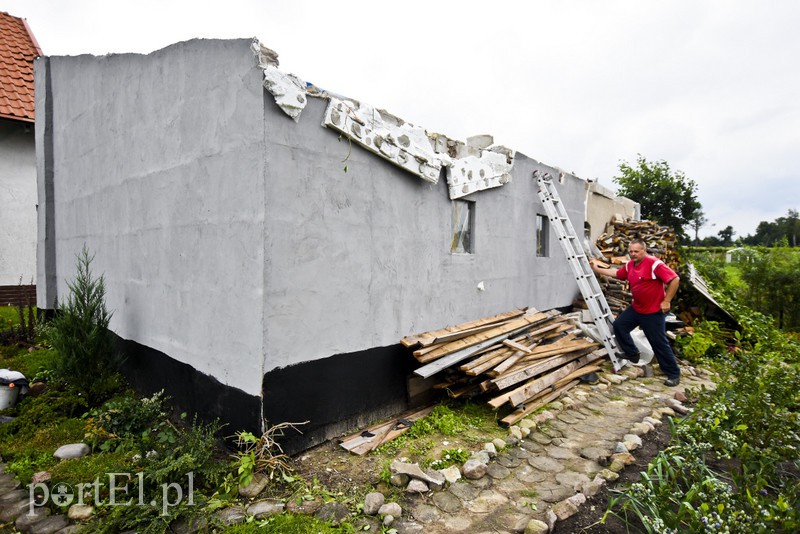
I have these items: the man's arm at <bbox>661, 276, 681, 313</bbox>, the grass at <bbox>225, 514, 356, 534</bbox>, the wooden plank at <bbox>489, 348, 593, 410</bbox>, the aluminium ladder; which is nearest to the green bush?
the grass at <bbox>225, 514, 356, 534</bbox>

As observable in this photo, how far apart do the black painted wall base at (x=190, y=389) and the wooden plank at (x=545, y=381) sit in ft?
9.93

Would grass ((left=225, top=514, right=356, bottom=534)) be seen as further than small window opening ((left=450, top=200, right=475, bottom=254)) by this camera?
No

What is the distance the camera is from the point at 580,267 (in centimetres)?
744

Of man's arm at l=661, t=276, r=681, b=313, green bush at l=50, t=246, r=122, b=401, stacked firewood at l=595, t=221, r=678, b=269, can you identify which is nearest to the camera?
green bush at l=50, t=246, r=122, b=401

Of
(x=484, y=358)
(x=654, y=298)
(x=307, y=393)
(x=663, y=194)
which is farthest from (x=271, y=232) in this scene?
(x=663, y=194)

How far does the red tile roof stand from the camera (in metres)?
9.29

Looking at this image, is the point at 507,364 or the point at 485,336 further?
the point at 485,336

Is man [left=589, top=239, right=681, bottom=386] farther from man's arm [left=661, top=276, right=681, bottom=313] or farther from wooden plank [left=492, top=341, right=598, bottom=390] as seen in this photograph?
wooden plank [left=492, top=341, right=598, bottom=390]

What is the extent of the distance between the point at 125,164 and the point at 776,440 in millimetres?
8113

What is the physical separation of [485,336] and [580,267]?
2.82 m

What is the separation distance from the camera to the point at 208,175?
4.32 m

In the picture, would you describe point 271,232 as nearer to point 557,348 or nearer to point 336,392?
point 336,392

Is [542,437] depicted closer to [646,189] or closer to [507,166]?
[507,166]

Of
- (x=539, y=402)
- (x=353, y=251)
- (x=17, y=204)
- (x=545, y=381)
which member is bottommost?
(x=539, y=402)
